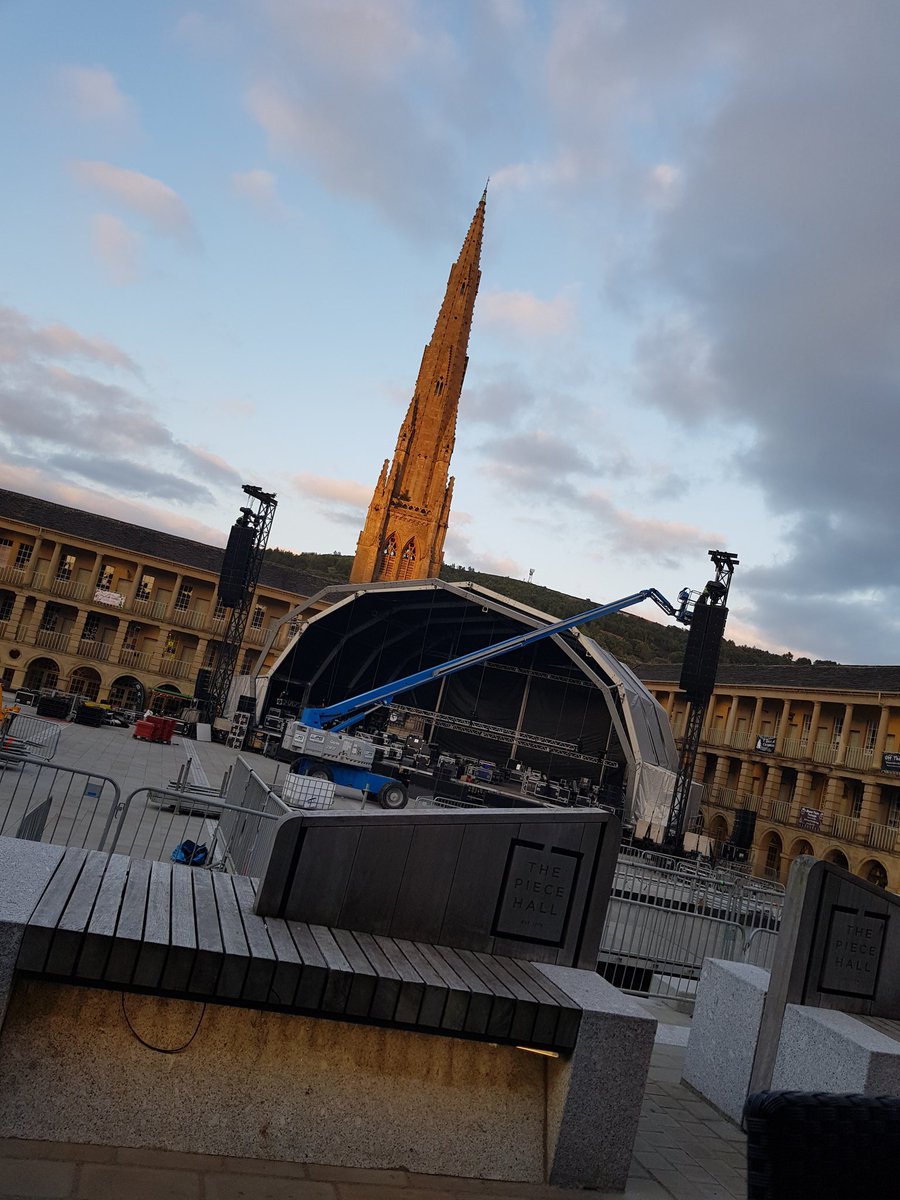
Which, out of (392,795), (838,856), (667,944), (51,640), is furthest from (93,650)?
(667,944)

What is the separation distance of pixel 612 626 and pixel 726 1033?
88.2m

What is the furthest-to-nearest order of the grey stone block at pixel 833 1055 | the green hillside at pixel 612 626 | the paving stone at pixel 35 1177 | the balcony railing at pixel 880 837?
the green hillside at pixel 612 626, the balcony railing at pixel 880 837, the grey stone block at pixel 833 1055, the paving stone at pixel 35 1177

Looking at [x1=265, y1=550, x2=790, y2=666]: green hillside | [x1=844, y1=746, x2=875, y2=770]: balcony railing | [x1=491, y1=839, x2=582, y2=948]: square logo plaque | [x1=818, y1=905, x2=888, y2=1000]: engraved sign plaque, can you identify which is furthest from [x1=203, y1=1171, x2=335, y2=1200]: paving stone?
[x1=265, y1=550, x2=790, y2=666]: green hillside

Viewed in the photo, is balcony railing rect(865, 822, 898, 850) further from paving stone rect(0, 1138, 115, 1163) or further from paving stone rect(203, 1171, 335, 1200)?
paving stone rect(0, 1138, 115, 1163)

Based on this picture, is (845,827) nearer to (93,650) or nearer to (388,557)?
(93,650)

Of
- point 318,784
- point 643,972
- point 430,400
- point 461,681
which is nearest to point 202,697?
point 461,681

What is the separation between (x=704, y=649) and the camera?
3078cm

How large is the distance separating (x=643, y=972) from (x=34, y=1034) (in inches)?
338

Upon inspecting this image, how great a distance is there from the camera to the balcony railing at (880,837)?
1314 inches

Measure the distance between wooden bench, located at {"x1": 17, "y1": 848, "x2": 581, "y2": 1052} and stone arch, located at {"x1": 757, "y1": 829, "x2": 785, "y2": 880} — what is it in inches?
1561

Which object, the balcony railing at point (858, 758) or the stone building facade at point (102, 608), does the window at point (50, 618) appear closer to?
the stone building facade at point (102, 608)

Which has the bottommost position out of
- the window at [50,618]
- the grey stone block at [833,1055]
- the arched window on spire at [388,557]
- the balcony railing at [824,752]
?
the grey stone block at [833,1055]

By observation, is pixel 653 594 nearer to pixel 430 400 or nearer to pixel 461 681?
pixel 461 681

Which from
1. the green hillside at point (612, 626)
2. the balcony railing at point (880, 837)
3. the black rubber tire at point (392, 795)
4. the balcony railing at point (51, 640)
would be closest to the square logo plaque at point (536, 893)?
the black rubber tire at point (392, 795)
